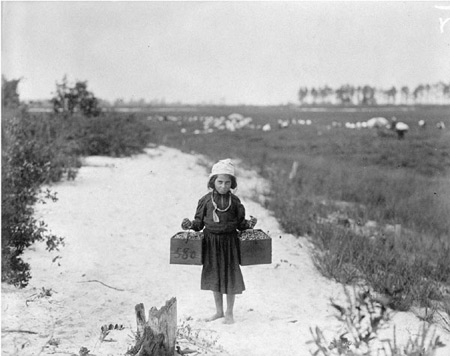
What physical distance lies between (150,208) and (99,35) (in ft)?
9.13

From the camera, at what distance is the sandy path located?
4625mm

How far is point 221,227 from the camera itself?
4680 millimetres

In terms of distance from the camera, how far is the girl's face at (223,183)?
4672 millimetres

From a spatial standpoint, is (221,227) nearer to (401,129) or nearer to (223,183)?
(223,183)

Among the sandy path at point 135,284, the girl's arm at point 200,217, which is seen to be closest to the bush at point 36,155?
the sandy path at point 135,284

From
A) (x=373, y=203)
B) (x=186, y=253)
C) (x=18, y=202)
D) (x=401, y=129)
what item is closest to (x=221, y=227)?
(x=186, y=253)

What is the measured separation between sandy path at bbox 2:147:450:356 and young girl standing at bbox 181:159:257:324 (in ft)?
1.43

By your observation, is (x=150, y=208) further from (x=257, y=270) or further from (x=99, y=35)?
(x=99, y=35)

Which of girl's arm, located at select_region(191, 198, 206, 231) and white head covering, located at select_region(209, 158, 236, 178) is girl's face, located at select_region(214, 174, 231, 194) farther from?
girl's arm, located at select_region(191, 198, 206, 231)

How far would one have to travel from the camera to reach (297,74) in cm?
762

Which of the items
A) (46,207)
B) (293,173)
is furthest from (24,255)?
(293,173)

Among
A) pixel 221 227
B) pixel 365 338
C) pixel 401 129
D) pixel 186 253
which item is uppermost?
pixel 401 129

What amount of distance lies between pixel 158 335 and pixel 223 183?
1.38 metres

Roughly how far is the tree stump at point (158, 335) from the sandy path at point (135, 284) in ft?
1.10
